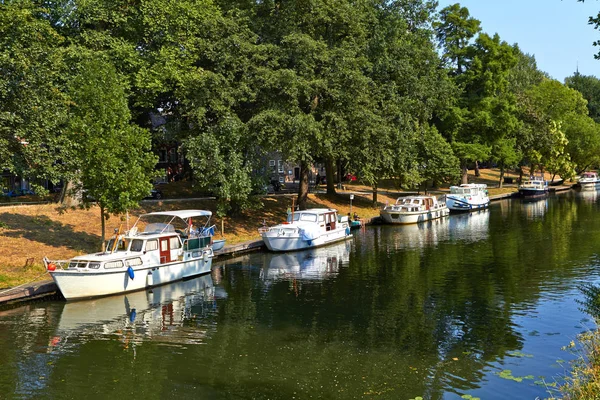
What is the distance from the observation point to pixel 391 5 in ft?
214

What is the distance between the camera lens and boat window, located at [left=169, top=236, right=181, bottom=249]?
32.6 metres

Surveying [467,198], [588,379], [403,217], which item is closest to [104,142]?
[588,379]

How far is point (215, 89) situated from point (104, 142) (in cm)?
1605

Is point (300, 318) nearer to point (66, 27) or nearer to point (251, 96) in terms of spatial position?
point (251, 96)

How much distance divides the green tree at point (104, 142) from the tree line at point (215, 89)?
8 cm

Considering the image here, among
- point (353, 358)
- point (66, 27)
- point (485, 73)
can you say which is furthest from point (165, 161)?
point (353, 358)

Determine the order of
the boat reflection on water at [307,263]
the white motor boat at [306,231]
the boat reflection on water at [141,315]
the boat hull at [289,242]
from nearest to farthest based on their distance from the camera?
1. the boat reflection on water at [141,315]
2. the boat reflection on water at [307,263]
3. the boat hull at [289,242]
4. the white motor boat at [306,231]

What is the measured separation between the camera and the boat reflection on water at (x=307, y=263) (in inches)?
1324

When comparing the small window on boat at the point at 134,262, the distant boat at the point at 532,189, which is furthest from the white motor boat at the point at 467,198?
the small window on boat at the point at 134,262

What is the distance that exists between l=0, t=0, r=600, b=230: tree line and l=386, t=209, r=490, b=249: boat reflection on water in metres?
6.89

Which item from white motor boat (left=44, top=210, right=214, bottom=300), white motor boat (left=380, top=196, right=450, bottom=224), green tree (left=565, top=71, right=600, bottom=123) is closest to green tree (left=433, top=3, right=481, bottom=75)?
white motor boat (left=380, top=196, right=450, bottom=224)

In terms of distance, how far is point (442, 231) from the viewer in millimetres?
52219

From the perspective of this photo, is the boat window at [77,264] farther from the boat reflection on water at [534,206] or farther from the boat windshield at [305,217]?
the boat reflection on water at [534,206]

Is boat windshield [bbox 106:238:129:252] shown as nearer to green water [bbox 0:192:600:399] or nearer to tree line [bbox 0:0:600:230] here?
tree line [bbox 0:0:600:230]
